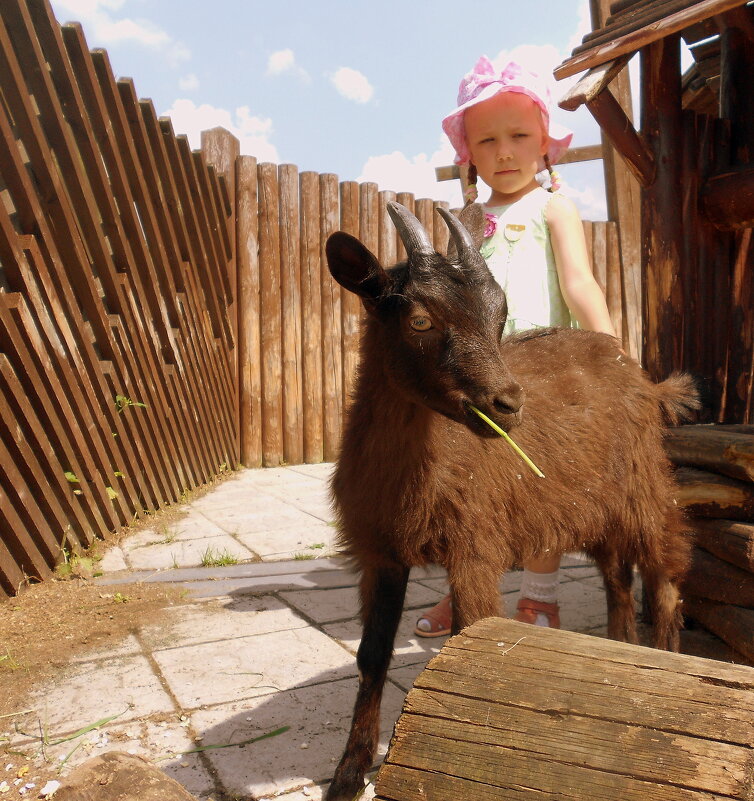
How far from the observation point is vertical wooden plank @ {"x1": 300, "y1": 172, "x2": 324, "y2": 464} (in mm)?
8570

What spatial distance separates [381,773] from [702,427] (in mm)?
2808

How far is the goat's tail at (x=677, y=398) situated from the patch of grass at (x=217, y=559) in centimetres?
290

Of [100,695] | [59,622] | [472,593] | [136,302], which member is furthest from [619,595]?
[136,302]

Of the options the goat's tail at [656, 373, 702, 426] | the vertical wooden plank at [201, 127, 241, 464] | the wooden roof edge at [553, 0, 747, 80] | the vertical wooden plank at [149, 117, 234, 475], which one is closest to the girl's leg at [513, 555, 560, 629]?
the goat's tail at [656, 373, 702, 426]

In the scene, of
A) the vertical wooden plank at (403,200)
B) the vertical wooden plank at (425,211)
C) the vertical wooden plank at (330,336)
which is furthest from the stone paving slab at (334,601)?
the vertical wooden plank at (425,211)

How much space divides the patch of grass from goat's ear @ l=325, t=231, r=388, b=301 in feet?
9.42

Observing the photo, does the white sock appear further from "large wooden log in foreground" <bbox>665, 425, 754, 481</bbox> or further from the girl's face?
the girl's face

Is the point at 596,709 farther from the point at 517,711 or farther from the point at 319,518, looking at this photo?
the point at 319,518

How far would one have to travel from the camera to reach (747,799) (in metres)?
1.38

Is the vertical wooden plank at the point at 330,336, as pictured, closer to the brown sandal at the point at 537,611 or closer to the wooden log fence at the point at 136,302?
the wooden log fence at the point at 136,302

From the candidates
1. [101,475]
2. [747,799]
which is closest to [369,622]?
[747,799]

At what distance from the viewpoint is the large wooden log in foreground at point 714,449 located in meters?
3.34

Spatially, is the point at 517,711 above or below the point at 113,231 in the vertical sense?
below

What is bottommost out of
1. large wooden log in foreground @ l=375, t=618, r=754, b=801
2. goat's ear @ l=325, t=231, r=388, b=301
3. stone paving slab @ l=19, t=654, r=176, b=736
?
stone paving slab @ l=19, t=654, r=176, b=736
